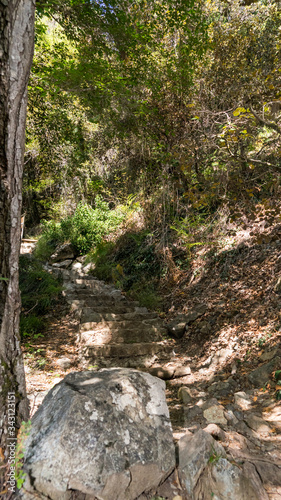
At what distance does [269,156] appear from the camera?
20.4ft

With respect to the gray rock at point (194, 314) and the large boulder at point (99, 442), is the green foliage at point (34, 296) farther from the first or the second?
the large boulder at point (99, 442)

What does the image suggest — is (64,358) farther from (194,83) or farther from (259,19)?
(259,19)

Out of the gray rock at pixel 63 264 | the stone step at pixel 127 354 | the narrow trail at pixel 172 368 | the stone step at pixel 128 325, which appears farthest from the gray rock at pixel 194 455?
the gray rock at pixel 63 264

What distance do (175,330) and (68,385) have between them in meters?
3.17

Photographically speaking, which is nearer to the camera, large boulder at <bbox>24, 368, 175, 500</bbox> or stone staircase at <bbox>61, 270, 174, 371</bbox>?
large boulder at <bbox>24, 368, 175, 500</bbox>

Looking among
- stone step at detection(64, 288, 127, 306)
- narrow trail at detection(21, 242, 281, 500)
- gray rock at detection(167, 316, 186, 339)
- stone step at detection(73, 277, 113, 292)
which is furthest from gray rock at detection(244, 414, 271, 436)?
stone step at detection(73, 277, 113, 292)

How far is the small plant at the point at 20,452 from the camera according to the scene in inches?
56.3

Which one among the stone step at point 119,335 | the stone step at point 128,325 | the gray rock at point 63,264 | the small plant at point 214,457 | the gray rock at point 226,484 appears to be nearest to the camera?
the gray rock at point 226,484

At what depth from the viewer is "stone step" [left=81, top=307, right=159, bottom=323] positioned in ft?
15.4

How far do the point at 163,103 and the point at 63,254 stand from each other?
18.8 feet

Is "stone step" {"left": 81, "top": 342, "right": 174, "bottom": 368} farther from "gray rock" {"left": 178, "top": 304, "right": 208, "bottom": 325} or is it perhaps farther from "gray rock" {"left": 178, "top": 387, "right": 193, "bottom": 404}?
"gray rock" {"left": 178, "top": 387, "right": 193, "bottom": 404}

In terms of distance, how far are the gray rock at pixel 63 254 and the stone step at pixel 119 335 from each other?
5499 mm

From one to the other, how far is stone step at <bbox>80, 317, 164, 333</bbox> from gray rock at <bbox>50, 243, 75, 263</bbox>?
5.32 meters

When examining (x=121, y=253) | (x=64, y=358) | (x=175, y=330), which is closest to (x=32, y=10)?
(x=64, y=358)
